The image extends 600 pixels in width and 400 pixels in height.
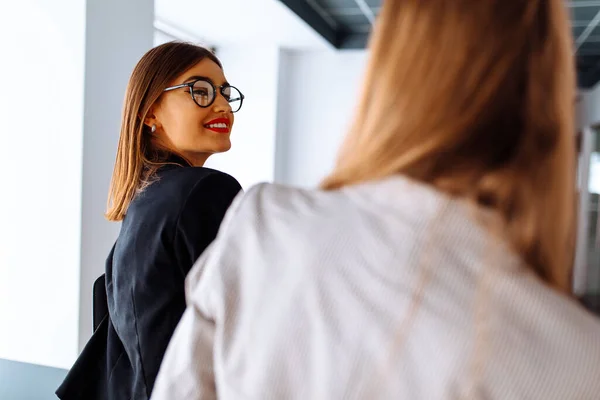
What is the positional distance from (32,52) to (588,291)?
19.4 feet

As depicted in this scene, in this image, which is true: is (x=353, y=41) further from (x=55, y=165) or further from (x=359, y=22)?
(x=55, y=165)

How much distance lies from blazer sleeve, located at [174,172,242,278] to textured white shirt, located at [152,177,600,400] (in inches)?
12.5

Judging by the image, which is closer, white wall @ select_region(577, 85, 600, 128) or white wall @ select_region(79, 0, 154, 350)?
white wall @ select_region(79, 0, 154, 350)

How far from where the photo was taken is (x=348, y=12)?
4.84m

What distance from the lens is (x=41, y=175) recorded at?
2125 mm

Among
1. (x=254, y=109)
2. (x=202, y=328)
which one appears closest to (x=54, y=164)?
(x=202, y=328)

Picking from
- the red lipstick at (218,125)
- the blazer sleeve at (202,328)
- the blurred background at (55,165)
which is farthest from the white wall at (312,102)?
the blazer sleeve at (202,328)

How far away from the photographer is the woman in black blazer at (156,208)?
0.98 m

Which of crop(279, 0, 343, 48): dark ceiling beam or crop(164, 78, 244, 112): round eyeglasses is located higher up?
crop(279, 0, 343, 48): dark ceiling beam

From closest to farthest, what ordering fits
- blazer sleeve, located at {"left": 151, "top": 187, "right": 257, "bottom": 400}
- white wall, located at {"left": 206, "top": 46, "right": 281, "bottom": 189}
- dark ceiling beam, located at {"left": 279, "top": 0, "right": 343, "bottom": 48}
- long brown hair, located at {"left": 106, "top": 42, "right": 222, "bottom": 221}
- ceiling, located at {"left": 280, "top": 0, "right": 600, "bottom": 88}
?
blazer sleeve, located at {"left": 151, "top": 187, "right": 257, "bottom": 400}
long brown hair, located at {"left": 106, "top": 42, "right": 222, "bottom": 221}
dark ceiling beam, located at {"left": 279, "top": 0, "right": 343, "bottom": 48}
ceiling, located at {"left": 280, "top": 0, "right": 600, "bottom": 88}
white wall, located at {"left": 206, "top": 46, "right": 281, "bottom": 189}

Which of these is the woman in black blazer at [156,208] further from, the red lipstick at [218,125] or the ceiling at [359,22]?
the ceiling at [359,22]

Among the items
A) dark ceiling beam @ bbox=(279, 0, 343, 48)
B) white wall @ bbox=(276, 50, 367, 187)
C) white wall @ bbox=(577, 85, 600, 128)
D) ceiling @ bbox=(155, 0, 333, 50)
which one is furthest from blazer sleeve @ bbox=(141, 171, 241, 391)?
white wall @ bbox=(577, 85, 600, 128)

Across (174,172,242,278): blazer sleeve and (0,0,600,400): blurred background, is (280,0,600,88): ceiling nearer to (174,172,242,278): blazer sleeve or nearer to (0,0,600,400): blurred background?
(0,0,600,400): blurred background

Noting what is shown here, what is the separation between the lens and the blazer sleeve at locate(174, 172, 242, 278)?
37.8 inches
